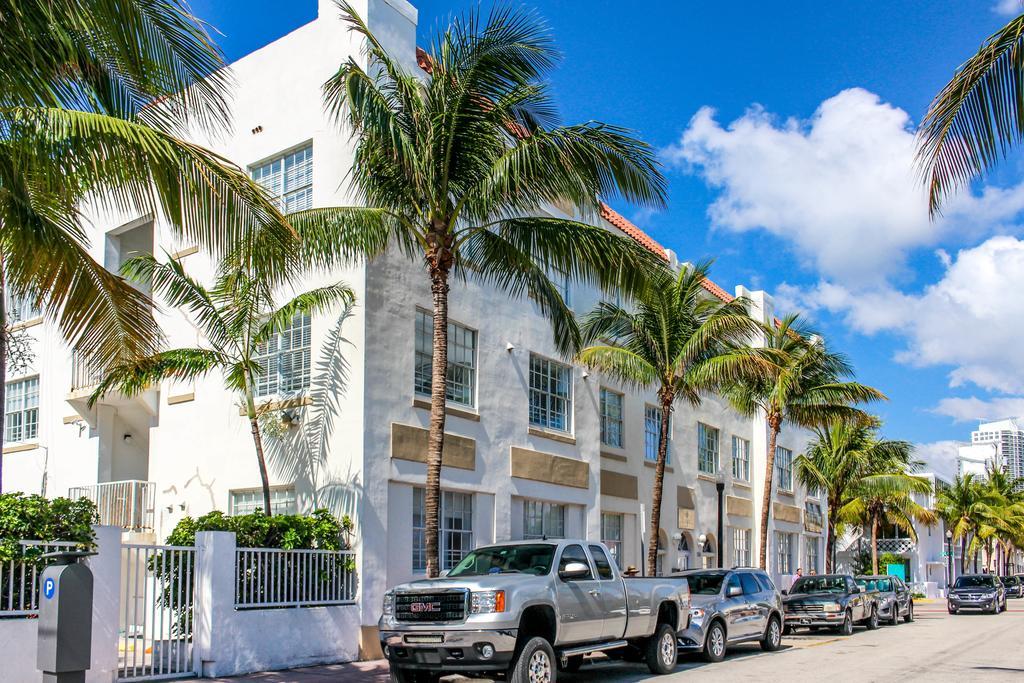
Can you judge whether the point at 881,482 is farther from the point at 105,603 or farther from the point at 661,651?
the point at 105,603

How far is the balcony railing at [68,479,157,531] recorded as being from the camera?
20.5 metres

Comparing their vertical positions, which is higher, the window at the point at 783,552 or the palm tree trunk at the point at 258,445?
the palm tree trunk at the point at 258,445

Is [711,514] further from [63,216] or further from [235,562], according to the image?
[63,216]

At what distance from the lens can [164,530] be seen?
20.2m

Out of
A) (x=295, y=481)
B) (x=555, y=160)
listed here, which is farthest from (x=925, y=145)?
(x=295, y=481)

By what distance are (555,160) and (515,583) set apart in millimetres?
6474

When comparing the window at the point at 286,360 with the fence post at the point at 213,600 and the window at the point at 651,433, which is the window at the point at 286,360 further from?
the window at the point at 651,433

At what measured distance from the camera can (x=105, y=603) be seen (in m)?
13.0

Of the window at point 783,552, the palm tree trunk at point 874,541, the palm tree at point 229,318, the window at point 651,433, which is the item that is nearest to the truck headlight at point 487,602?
the palm tree at point 229,318

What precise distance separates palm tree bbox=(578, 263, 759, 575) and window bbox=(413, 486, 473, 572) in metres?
5.09

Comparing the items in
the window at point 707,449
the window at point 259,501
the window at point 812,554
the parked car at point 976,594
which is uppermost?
the window at point 707,449

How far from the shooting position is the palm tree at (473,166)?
15.6m

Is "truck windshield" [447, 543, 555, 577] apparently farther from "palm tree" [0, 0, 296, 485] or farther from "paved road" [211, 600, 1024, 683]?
"palm tree" [0, 0, 296, 485]

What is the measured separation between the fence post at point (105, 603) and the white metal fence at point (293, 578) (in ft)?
6.95
